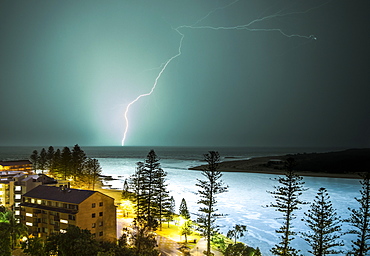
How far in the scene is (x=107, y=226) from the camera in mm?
31641

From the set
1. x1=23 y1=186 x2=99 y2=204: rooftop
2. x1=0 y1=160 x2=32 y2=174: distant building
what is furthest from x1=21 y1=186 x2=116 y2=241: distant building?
x1=0 y1=160 x2=32 y2=174: distant building

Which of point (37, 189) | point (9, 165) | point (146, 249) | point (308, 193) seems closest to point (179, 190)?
point (308, 193)

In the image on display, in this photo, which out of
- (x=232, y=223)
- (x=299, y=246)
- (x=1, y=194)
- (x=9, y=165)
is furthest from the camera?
(x=9, y=165)

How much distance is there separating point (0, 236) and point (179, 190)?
43.3 m

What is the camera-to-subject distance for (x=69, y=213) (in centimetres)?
2956

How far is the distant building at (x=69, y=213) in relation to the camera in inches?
1176

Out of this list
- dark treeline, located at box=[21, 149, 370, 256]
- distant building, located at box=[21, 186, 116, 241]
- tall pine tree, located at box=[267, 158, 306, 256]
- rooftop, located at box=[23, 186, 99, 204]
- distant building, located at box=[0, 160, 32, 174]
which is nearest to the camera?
dark treeline, located at box=[21, 149, 370, 256]

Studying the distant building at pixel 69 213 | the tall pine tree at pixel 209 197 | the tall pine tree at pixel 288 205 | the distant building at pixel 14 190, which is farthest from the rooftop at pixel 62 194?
the tall pine tree at pixel 288 205

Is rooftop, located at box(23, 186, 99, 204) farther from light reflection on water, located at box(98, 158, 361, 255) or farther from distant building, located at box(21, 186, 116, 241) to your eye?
light reflection on water, located at box(98, 158, 361, 255)

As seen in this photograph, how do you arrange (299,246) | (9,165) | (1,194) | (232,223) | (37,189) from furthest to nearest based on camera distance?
(9,165)
(1,194)
(232,223)
(37,189)
(299,246)

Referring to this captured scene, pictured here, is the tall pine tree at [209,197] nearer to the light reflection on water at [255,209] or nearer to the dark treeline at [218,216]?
the dark treeline at [218,216]

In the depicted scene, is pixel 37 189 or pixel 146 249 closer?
pixel 146 249

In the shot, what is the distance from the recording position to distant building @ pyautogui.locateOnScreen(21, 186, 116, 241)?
98.0 feet

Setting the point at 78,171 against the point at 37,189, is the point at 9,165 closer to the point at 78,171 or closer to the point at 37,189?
the point at 78,171
